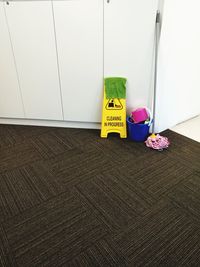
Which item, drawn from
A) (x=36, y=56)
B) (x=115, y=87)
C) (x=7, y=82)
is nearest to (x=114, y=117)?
(x=115, y=87)

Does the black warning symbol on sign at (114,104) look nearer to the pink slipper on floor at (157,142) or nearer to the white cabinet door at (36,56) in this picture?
the pink slipper on floor at (157,142)

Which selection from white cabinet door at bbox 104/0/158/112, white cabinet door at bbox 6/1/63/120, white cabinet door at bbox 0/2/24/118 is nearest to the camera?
white cabinet door at bbox 104/0/158/112

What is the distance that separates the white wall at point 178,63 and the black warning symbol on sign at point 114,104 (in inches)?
15.7

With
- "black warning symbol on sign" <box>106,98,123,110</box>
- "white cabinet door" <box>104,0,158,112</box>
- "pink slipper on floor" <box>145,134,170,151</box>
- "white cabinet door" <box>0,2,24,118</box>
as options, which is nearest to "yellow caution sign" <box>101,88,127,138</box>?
"black warning symbol on sign" <box>106,98,123,110</box>

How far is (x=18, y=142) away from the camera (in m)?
2.42

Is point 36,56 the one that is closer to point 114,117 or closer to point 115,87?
point 115,87

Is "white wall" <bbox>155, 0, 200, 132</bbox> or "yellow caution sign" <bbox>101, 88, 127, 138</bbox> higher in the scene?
"white wall" <bbox>155, 0, 200, 132</bbox>

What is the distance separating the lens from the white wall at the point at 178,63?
2.04m

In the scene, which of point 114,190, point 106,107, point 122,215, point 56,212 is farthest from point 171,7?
point 56,212

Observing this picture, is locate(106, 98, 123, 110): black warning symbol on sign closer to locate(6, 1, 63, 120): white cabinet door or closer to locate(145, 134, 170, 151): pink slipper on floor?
locate(145, 134, 170, 151): pink slipper on floor

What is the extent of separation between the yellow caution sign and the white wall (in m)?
0.37

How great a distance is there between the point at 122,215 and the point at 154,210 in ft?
0.76

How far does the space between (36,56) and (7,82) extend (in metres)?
0.48

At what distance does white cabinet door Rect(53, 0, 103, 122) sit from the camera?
2084 mm
